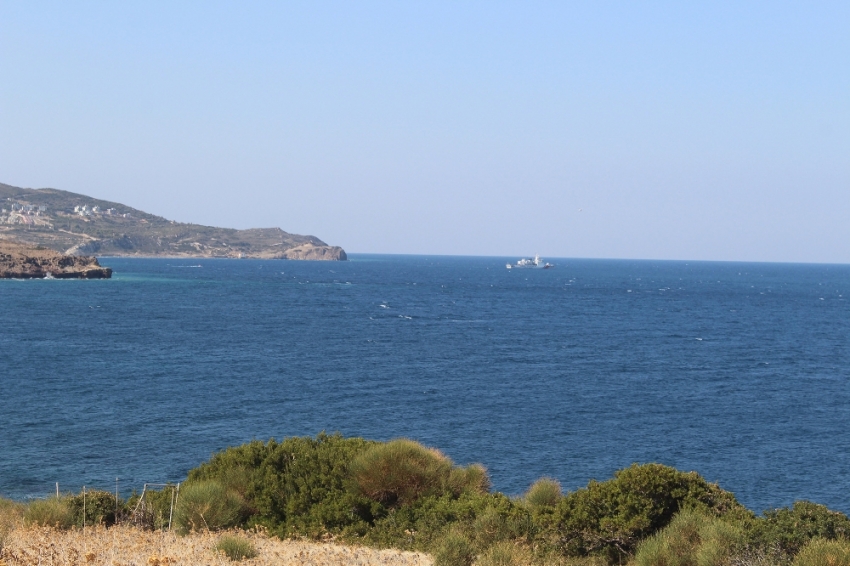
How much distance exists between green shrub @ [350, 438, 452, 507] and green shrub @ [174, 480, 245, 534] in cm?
246

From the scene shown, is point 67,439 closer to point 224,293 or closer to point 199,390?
point 199,390

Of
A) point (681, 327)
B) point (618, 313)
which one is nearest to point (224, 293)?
point (618, 313)

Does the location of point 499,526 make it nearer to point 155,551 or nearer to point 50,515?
point 155,551

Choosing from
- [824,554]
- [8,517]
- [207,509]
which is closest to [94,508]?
[8,517]

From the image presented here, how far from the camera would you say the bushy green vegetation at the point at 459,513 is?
11.8 meters

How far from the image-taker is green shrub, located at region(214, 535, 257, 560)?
11.3 m

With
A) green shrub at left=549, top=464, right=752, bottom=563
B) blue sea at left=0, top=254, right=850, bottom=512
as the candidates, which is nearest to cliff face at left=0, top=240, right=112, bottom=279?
blue sea at left=0, top=254, right=850, bottom=512

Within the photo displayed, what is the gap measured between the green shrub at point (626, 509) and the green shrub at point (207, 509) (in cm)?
605

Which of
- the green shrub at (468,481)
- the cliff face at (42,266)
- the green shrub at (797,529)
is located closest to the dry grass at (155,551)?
the green shrub at (468,481)

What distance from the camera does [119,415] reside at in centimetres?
3697

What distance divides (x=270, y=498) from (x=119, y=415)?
23.6 meters

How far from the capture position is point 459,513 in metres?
14.8

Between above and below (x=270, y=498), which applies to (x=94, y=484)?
A: below

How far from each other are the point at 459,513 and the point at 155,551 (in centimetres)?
560
